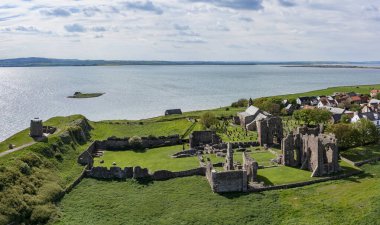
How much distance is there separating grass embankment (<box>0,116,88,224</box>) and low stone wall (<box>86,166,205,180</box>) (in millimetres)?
2758

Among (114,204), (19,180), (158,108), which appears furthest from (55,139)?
(158,108)

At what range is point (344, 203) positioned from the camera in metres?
39.3

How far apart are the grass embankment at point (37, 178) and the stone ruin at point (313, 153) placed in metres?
27.7

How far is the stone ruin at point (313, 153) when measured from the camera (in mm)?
47969

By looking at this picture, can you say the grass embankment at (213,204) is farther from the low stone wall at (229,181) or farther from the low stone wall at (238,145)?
the low stone wall at (238,145)

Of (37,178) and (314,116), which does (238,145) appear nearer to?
(314,116)

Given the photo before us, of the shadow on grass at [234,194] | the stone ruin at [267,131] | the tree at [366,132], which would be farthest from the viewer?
the stone ruin at [267,131]

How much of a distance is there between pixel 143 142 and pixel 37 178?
2423 cm

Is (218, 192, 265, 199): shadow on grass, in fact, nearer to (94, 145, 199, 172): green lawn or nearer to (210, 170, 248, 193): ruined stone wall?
(210, 170, 248, 193): ruined stone wall

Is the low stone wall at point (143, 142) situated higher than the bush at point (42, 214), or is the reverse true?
the low stone wall at point (143, 142)

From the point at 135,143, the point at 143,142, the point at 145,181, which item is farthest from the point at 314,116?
the point at 145,181

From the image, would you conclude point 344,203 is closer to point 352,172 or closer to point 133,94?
point 352,172

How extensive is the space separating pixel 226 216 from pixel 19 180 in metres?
22.0

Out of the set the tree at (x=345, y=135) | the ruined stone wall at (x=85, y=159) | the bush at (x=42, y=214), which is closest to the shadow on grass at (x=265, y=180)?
the tree at (x=345, y=135)
